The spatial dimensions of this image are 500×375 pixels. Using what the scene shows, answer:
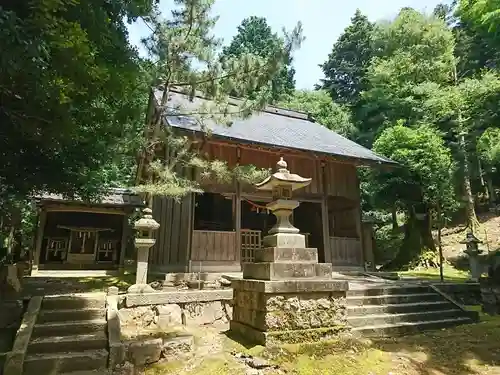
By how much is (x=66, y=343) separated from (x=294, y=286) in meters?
3.53

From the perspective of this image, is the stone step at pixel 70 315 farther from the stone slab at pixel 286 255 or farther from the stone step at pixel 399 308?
the stone step at pixel 399 308

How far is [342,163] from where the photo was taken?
40.6 ft

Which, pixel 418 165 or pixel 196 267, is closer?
pixel 196 267

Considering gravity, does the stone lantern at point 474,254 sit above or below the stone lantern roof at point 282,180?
below

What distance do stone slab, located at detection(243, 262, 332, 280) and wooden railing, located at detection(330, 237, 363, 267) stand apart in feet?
21.2

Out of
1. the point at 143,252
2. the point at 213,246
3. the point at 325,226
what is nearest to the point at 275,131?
the point at 325,226

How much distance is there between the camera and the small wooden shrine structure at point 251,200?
987cm

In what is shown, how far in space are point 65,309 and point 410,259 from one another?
14616 millimetres

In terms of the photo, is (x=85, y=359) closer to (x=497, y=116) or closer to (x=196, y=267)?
A: (x=196, y=267)

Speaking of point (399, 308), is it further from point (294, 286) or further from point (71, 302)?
point (71, 302)

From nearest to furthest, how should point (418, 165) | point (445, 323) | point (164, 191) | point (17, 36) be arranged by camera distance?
point (17, 36)
point (445, 323)
point (164, 191)
point (418, 165)

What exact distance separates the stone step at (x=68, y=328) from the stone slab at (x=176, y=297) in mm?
730

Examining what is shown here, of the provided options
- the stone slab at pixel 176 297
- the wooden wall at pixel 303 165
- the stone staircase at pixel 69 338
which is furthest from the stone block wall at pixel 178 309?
the wooden wall at pixel 303 165

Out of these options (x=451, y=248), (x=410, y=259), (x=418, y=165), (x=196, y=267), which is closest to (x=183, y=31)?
(x=196, y=267)
